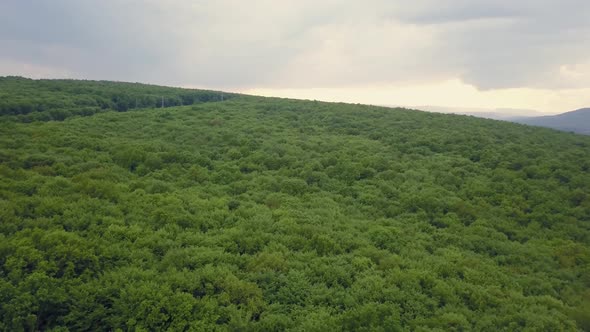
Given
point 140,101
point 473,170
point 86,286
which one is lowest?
point 86,286

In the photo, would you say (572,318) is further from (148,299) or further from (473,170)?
(473,170)

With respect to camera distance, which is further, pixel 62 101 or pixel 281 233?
pixel 62 101

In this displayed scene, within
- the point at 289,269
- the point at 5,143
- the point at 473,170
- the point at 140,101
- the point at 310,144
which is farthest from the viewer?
the point at 140,101

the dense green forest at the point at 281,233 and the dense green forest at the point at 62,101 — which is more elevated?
the dense green forest at the point at 62,101

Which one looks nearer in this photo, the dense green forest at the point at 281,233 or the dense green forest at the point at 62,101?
the dense green forest at the point at 281,233

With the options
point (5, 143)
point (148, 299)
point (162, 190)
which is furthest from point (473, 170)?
point (5, 143)

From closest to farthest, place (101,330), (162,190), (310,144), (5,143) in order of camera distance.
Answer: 1. (101,330)
2. (162,190)
3. (5,143)
4. (310,144)

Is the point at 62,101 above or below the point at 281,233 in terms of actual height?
above

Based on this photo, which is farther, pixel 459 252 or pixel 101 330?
pixel 459 252
